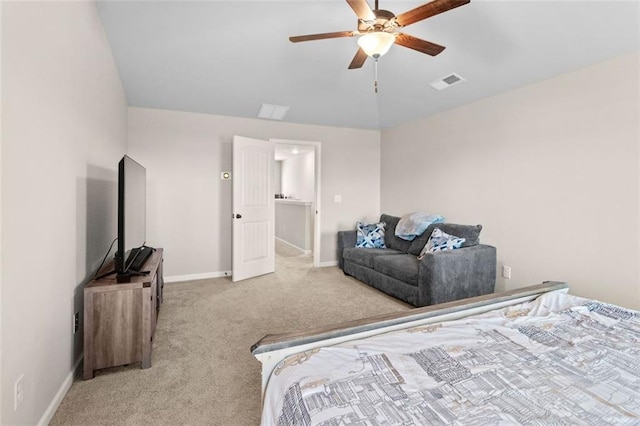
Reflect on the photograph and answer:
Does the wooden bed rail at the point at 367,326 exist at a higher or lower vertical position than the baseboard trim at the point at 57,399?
higher

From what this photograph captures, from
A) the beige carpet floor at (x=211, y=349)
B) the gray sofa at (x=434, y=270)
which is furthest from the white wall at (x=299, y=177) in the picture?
the gray sofa at (x=434, y=270)

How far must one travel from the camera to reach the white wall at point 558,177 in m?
2.48

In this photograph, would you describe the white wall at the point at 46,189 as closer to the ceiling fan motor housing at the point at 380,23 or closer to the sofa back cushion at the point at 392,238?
the ceiling fan motor housing at the point at 380,23

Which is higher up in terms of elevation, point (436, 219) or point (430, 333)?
point (436, 219)

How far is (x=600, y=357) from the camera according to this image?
117 cm

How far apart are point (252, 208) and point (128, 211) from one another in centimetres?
219

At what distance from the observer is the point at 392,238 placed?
14.9 feet

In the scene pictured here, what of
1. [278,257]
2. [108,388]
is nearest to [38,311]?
[108,388]

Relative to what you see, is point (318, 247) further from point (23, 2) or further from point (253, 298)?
point (23, 2)

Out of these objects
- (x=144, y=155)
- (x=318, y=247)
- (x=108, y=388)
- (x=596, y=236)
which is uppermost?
(x=144, y=155)

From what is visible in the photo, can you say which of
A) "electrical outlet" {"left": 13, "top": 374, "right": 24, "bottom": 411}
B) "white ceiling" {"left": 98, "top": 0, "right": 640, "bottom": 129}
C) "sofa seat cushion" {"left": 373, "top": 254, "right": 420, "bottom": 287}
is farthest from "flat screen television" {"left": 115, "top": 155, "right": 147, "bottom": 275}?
"sofa seat cushion" {"left": 373, "top": 254, "right": 420, "bottom": 287}

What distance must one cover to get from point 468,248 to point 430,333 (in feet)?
7.32

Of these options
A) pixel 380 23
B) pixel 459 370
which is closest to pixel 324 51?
pixel 380 23

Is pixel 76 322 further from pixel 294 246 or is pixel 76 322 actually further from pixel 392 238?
pixel 294 246
